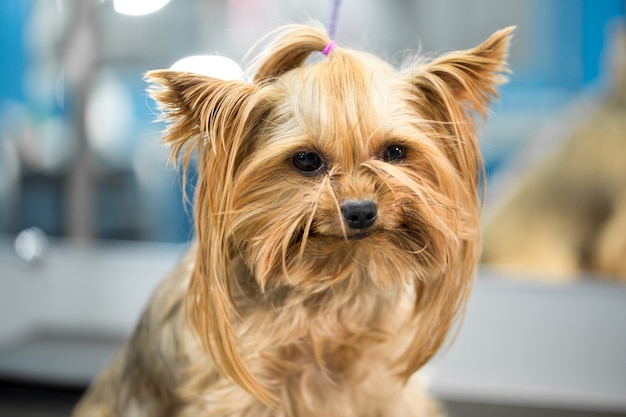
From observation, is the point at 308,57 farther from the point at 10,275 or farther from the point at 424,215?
the point at 10,275

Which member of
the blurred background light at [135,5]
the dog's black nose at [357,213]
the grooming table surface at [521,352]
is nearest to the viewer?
the dog's black nose at [357,213]

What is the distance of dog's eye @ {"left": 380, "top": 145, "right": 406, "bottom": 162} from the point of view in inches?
34.7

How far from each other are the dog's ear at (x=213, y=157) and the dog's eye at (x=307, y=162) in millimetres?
85

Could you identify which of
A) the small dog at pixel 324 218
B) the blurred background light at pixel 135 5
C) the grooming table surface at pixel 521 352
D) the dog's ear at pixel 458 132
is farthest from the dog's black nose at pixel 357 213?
the grooming table surface at pixel 521 352

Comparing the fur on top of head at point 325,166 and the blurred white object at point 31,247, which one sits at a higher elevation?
the fur on top of head at point 325,166

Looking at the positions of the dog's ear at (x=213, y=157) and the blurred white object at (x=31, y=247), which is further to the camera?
the blurred white object at (x=31, y=247)

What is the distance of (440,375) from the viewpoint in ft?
7.23

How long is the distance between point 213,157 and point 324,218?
0.18 metres

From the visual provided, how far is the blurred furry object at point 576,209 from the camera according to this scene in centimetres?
218

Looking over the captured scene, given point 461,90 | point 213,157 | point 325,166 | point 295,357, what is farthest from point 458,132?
point 295,357

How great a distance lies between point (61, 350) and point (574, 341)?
5.79ft

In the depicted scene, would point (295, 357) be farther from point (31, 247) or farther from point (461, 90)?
point (31, 247)

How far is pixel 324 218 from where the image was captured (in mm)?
827

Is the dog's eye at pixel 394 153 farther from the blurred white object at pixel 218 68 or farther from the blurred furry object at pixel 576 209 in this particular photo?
the blurred furry object at pixel 576 209
